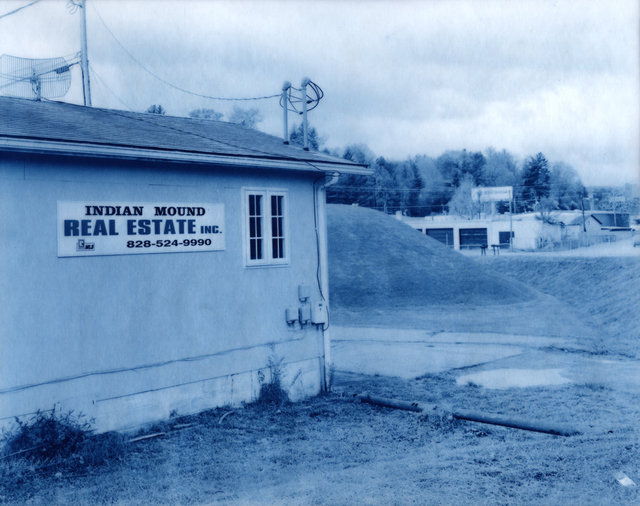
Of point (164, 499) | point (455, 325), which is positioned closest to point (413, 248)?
point (455, 325)

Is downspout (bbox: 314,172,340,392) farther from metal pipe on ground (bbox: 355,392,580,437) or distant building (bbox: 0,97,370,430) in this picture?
metal pipe on ground (bbox: 355,392,580,437)

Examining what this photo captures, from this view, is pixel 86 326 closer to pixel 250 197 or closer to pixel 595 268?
pixel 250 197

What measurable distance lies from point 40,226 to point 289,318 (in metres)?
4.39

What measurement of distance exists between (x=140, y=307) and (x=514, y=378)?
7.63m

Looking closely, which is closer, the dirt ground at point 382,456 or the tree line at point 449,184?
the dirt ground at point 382,456

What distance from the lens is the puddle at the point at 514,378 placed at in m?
12.7

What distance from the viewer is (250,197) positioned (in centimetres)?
1095

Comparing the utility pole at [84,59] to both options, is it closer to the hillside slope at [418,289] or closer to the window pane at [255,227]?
the window pane at [255,227]

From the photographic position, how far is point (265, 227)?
1103 centimetres

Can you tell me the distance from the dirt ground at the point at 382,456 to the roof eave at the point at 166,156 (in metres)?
3.70

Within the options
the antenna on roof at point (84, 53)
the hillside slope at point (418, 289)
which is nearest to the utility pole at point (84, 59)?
the antenna on roof at point (84, 53)

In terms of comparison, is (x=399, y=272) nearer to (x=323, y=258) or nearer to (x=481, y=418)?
(x=323, y=258)

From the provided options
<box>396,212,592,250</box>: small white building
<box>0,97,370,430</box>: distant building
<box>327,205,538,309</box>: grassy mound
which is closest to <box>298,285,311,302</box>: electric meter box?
<box>0,97,370,430</box>: distant building

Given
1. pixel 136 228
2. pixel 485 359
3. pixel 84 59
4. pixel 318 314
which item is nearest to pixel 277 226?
pixel 318 314
